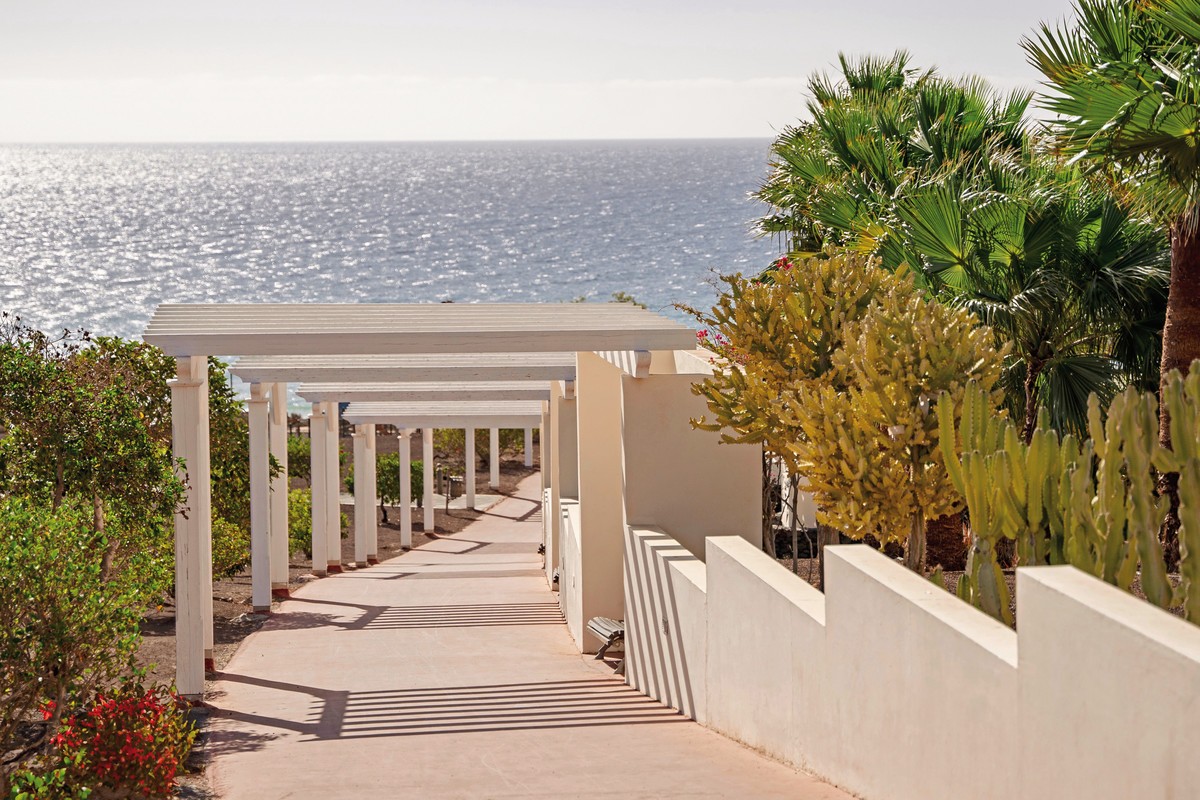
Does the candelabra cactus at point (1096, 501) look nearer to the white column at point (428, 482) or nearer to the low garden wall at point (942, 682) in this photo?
the low garden wall at point (942, 682)

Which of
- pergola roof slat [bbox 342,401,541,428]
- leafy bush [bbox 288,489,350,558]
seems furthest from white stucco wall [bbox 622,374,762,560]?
leafy bush [bbox 288,489,350,558]

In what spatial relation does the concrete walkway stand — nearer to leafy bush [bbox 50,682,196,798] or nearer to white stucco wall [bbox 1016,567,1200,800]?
leafy bush [bbox 50,682,196,798]

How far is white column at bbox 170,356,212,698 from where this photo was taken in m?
10.3

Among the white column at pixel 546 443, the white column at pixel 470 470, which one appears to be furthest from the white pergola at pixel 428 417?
the white column at pixel 470 470

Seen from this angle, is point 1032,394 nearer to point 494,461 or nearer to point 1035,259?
point 1035,259

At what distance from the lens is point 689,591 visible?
30.6 ft

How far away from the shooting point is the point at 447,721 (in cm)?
943

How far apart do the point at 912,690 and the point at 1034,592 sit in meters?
1.15

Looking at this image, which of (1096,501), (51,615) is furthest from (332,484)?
(1096,501)

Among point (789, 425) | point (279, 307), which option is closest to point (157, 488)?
point (279, 307)

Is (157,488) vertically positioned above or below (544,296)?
below

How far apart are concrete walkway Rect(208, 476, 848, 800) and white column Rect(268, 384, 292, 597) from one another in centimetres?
97

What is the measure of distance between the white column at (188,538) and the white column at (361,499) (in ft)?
46.9

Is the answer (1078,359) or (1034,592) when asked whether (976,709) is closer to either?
(1034,592)
